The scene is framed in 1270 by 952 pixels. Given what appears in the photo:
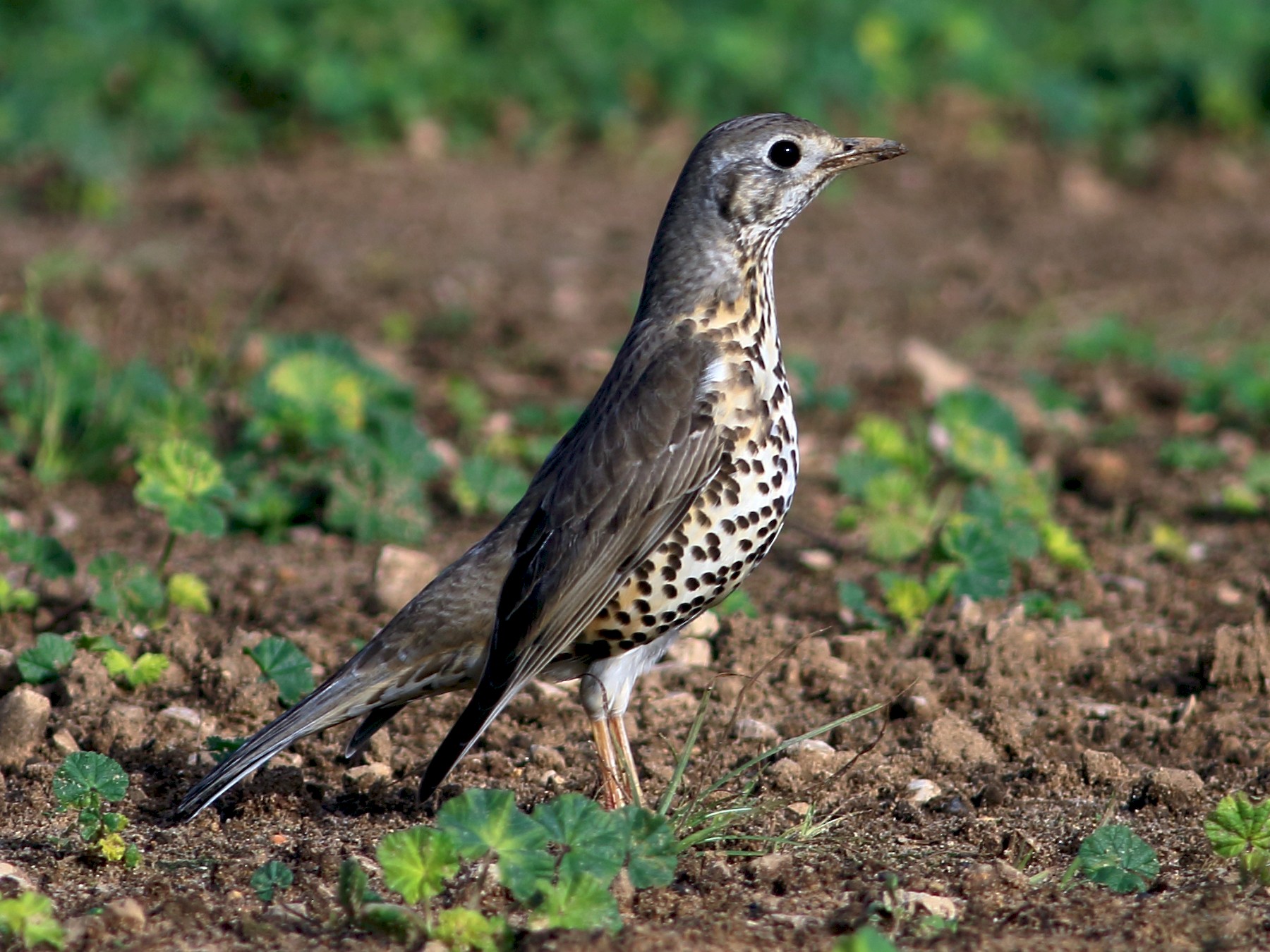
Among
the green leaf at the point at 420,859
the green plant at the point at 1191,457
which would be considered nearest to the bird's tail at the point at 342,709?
the green leaf at the point at 420,859

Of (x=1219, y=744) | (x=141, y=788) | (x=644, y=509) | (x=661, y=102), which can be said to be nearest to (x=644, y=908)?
(x=644, y=509)

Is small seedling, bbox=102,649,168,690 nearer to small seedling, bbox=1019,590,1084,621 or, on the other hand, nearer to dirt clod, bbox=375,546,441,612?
dirt clod, bbox=375,546,441,612

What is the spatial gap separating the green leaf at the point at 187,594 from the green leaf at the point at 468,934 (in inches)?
86.0

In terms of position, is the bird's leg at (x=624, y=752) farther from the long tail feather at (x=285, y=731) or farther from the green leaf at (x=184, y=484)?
the green leaf at (x=184, y=484)

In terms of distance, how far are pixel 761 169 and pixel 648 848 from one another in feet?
6.26

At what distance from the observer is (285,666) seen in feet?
15.4

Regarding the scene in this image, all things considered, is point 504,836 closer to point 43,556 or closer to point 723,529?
point 723,529

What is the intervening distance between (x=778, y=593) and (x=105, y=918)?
283 cm

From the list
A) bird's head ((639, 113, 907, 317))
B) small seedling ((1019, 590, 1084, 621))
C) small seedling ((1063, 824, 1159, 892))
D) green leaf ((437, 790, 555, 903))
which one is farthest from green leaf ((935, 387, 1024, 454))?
green leaf ((437, 790, 555, 903))

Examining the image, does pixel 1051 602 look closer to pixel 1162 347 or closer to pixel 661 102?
pixel 1162 347

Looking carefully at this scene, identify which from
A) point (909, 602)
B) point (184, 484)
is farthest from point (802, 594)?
point (184, 484)

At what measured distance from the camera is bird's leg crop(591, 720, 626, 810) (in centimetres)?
430

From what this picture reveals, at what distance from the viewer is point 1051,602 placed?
5676 millimetres

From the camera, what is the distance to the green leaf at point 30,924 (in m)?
3.42
